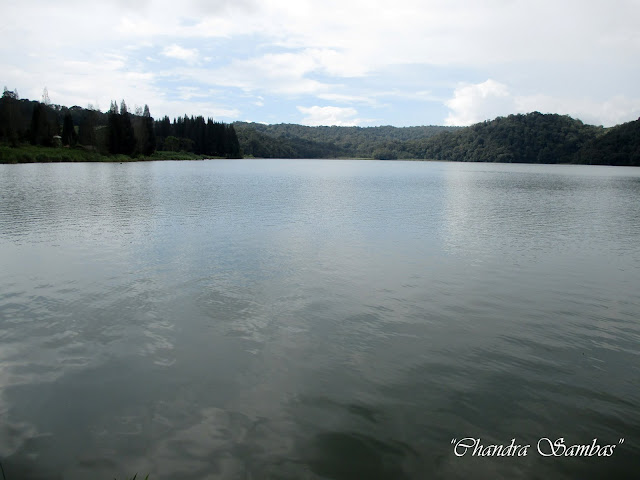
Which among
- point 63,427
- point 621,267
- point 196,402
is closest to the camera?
point 63,427

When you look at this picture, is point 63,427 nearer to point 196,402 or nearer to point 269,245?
point 196,402

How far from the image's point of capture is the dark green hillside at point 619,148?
181 meters

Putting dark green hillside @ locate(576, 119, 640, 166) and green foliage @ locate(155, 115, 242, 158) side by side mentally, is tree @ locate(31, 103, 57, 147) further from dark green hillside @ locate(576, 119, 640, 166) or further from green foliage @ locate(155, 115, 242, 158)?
dark green hillside @ locate(576, 119, 640, 166)

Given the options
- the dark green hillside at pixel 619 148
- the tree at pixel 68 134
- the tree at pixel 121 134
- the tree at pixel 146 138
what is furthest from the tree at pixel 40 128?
the dark green hillside at pixel 619 148

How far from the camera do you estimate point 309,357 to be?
9.32 m

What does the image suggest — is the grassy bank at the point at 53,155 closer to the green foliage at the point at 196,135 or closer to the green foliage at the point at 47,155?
the green foliage at the point at 47,155

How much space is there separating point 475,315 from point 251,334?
19.6ft

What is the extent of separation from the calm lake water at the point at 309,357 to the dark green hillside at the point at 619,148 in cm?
19803

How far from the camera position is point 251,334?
34.0 ft

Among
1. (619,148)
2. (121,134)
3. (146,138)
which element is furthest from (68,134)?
(619,148)

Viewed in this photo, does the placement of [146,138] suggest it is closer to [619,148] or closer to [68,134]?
[68,134]

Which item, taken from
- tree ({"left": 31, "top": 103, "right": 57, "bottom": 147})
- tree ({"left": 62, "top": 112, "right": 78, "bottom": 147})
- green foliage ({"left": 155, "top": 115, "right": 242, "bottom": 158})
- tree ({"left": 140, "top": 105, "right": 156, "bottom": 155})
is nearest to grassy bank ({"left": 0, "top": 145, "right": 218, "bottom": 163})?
tree ({"left": 140, "top": 105, "right": 156, "bottom": 155})

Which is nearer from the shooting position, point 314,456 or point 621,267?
point 314,456

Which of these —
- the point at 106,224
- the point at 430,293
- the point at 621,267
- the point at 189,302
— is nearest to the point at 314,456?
the point at 189,302
